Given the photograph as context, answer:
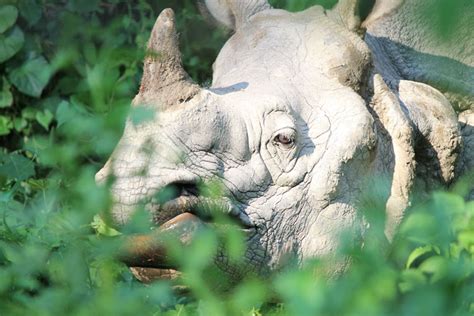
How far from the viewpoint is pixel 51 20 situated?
604 centimetres

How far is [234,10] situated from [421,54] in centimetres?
74

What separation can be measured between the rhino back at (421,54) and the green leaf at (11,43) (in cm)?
214

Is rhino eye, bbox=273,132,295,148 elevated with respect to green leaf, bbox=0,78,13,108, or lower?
elevated

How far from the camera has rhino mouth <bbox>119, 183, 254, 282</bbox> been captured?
3174 millimetres

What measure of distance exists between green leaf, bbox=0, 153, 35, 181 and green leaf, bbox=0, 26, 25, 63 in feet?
5.30

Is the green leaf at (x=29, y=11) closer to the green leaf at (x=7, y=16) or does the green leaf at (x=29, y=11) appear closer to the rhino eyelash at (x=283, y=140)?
the green leaf at (x=7, y=16)

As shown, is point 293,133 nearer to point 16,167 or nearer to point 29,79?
point 16,167

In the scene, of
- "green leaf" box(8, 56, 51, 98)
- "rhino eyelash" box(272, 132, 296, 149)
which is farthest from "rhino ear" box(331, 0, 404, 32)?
"green leaf" box(8, 56, 51, 98)

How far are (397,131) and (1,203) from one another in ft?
4.35

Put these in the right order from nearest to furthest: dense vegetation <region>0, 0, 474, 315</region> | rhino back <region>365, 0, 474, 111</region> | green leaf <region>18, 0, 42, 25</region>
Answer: dense vegetation <region>0, 0, 474, 315</region>
rhino back <region>365, 0, 474, 111</region>
green leaf <region>18, 0, 42, 25</region>

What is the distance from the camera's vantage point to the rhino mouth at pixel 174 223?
3.17 metres

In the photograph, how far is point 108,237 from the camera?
269cm

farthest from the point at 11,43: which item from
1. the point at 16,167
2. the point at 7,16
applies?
the point at 16,167

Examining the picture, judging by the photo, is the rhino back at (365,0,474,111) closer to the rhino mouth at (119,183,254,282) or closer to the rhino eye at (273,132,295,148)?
the rhino eye at (273,132,295,148)
